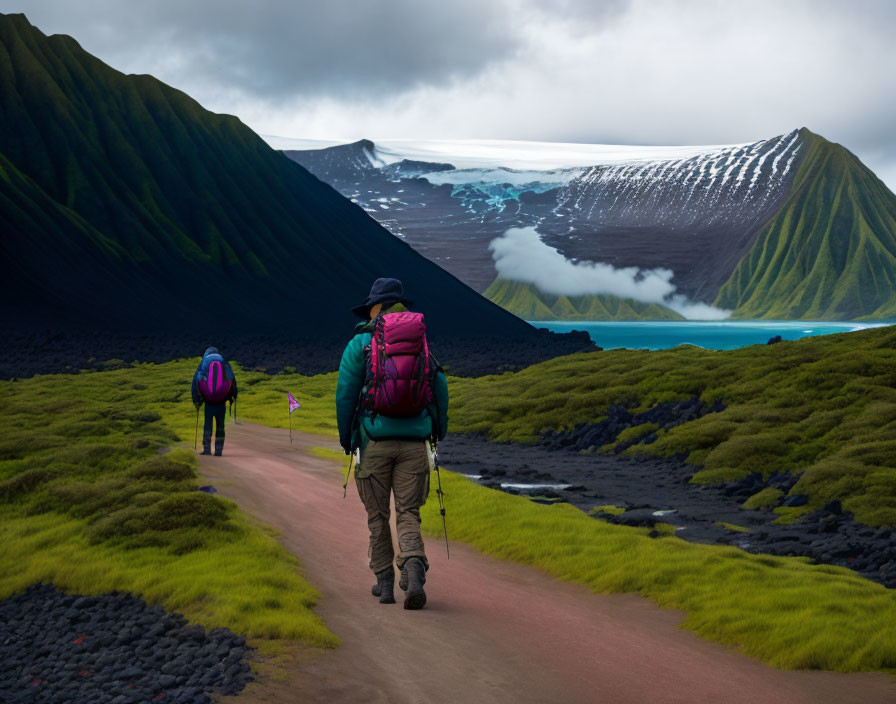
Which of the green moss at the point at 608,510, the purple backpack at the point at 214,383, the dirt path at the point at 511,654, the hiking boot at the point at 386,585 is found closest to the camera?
the dirt path at the point at 511,654

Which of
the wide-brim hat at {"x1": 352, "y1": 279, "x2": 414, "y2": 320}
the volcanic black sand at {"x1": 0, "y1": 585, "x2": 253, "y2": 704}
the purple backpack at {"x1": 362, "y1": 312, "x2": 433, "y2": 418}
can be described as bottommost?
the volcanic black sand at {"x1": 0, "y1": 585, "x2": 253, "y2": 704}

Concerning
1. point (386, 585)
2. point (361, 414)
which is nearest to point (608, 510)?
point (386, 585)

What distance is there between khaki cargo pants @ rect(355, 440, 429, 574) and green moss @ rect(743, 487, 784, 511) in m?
17.2

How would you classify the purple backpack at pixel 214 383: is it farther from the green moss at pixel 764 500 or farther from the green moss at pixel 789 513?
the green moss at pixel 764 500

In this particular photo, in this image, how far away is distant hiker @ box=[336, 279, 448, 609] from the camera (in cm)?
1051

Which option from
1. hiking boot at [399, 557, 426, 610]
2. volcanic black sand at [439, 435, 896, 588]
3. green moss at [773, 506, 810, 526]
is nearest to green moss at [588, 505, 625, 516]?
volcanic black sand at [439, 435, 896, 588]

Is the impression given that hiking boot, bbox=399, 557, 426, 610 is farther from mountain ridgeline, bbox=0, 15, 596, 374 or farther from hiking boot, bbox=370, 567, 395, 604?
mountain ridgeline, bbox=0, 15, 596, 374

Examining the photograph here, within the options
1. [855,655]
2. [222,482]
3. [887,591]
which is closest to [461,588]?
[855,655]

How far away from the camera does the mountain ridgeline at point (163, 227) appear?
115562 millimetres

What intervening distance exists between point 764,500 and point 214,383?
15.2 metres

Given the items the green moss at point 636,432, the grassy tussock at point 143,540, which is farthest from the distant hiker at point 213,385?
the green moss at point 636,432

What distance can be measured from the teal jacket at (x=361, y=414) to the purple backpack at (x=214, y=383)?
13354 mm

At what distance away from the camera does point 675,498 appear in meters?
28.0

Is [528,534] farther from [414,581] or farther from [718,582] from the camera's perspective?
[414,581]
